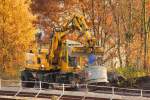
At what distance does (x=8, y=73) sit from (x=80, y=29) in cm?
1626

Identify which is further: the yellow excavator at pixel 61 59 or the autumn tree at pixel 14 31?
the autumn tree at pixel 14 31

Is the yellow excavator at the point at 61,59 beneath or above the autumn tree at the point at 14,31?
beneath

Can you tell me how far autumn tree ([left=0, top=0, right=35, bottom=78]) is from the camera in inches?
1832

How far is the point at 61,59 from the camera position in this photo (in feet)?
108

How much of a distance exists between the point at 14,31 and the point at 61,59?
15.1m

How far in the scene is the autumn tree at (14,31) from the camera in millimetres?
46531

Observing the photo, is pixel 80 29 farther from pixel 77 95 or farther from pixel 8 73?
pixel 8 73

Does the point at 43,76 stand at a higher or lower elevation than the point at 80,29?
lower

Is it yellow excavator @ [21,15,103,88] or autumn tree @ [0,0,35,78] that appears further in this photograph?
autumn tree @ [0,0,35,78]

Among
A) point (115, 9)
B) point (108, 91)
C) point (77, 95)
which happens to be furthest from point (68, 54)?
point (115, 9)

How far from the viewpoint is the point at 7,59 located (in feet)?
155

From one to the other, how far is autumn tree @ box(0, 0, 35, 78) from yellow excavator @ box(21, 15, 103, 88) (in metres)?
12.9

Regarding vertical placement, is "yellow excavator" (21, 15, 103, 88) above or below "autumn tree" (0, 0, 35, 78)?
below

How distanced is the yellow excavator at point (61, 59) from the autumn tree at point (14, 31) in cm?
1292
